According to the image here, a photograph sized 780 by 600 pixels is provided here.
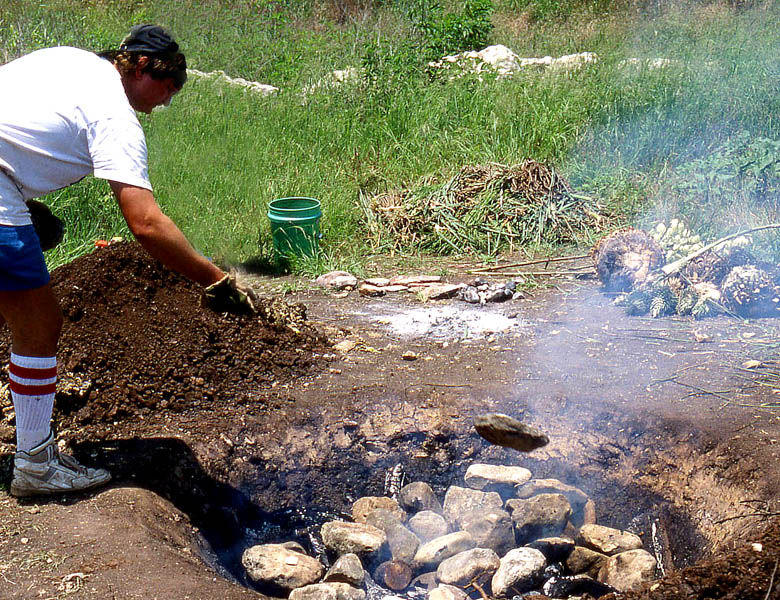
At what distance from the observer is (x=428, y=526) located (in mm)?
3574

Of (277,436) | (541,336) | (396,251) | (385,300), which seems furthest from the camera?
(396,251)

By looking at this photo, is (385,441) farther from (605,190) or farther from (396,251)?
(605,190)

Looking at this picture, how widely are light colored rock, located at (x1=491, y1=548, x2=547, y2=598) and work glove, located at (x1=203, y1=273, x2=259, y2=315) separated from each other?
1.50 metres

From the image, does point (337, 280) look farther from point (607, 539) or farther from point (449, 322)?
point (607, 539)

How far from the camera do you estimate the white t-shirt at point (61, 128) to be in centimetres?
264

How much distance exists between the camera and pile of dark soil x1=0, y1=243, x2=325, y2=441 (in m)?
3.82

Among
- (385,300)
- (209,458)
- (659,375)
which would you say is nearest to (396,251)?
(385,300)

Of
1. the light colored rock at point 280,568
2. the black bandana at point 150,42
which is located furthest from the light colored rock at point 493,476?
the black bandana at point 150,42

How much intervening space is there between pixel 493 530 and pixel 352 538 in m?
0.63

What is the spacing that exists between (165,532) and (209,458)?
54cm

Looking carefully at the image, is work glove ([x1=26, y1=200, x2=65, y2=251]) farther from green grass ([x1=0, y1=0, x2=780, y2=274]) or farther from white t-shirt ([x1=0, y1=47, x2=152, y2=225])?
green grass ([x1=0, y1=0, x2=780, y2=274])

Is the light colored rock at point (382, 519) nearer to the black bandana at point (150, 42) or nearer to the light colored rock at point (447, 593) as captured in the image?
the light colored rock at point (447, 593)

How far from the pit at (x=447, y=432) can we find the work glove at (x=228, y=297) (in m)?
0.82

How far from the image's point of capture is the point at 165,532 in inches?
121
